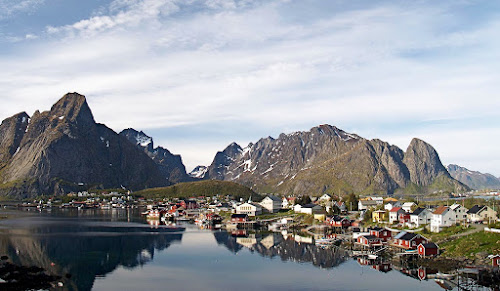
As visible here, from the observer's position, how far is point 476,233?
5238 centimetres

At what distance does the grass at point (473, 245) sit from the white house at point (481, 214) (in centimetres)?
1250

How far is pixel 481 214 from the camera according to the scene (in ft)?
212

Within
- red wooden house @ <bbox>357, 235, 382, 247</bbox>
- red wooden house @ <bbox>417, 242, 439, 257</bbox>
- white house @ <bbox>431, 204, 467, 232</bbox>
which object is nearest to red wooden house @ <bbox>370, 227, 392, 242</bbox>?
red wooden house @ <bbox>357, 235, 382, 247</bbox>

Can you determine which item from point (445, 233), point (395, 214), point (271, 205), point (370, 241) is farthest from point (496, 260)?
point (271, 205)

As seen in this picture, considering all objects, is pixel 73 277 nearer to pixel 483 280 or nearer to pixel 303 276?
pixel 303 276

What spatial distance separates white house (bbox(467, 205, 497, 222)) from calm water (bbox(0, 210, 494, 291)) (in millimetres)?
22328

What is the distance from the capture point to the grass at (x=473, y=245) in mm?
45656

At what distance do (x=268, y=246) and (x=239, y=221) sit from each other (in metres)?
33.9

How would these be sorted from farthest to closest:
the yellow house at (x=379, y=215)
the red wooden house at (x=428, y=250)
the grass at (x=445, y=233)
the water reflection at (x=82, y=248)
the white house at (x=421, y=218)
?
the yellow house at (x=379, y=215) < the white house at (x=421, y=218) < the grass at (x=445, y=233) < the red wooden house at (x=428, y=250) < the water reflection at (x=82, y=248)

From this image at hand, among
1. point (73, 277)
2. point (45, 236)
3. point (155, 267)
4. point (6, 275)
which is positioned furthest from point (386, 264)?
point (45, 236)

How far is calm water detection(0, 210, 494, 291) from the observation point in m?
39.4

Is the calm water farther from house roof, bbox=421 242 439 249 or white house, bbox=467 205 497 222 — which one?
white house, bbox=467 205 497 222

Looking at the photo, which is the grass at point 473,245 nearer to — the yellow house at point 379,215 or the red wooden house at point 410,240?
the red wooden house at point 410,240

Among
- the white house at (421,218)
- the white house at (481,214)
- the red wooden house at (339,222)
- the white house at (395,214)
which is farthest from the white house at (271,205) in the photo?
the white house at (481,214)
